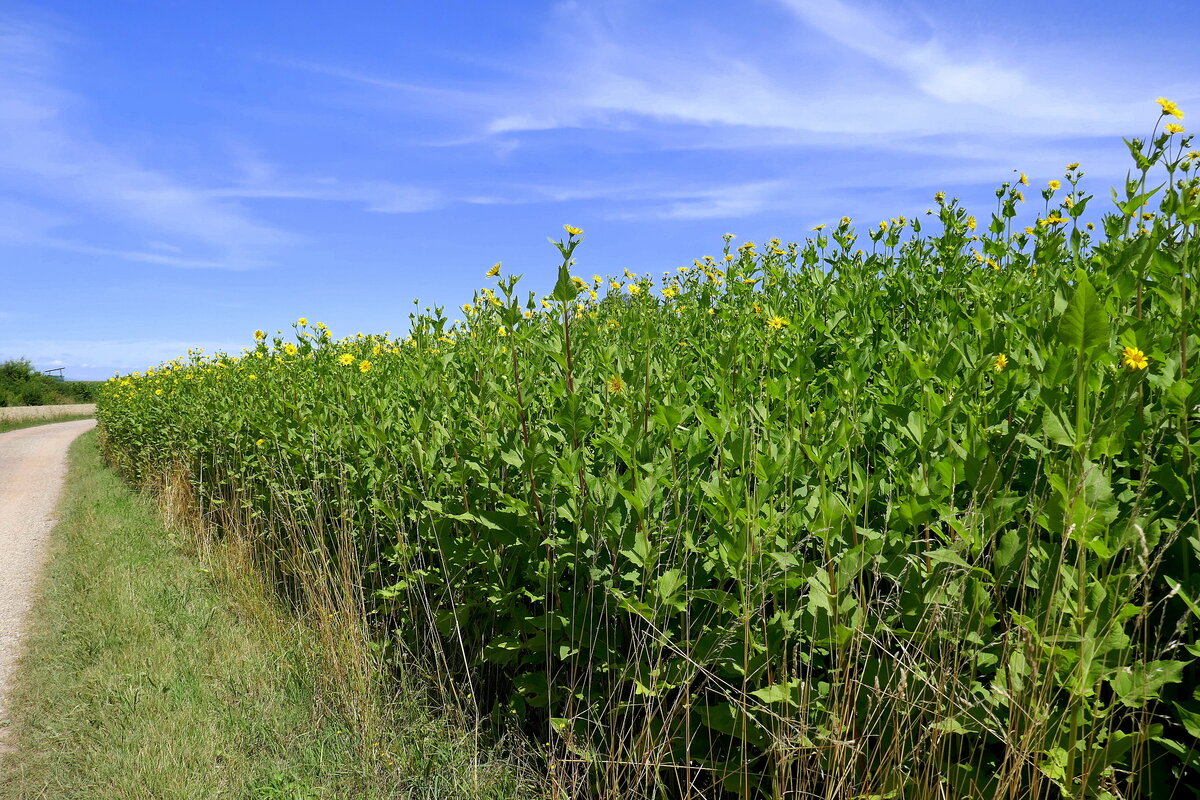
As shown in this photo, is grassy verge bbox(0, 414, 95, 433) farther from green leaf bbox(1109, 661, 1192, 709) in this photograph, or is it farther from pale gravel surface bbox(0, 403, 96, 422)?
green leaf bbox(1109, 661, 1192, 709)

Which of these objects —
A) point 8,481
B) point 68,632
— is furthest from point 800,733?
point 8,481

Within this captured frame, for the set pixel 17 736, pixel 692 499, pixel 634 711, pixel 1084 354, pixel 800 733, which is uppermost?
pixel 1084 354

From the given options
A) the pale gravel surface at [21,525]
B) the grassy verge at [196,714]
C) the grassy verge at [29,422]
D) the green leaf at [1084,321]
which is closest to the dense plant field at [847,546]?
the green leaf at [1084,321]

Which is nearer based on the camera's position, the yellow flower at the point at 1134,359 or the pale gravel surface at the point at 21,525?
the yellow flower at the point at 1134,359

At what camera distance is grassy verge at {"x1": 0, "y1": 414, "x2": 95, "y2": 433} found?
24891 millimetres

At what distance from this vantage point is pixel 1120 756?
1.64m

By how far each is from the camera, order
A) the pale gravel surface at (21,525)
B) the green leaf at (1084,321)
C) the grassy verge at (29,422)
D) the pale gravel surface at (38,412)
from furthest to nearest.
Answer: the pale gravel surface at (38,412), the grassy verge at (29,422), the pale gravel surface at (21,525), the green leaf at (1084,321)

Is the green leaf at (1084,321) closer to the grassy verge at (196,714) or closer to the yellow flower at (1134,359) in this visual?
the yellow flower at (1134,359)

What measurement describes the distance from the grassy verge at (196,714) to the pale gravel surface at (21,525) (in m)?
0.15

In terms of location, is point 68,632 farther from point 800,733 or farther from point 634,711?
point 800,733

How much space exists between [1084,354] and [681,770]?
5.68 feet

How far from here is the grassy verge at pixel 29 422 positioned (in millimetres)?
24891

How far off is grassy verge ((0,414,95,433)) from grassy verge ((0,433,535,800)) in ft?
78.2

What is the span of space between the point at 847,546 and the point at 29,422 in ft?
109
